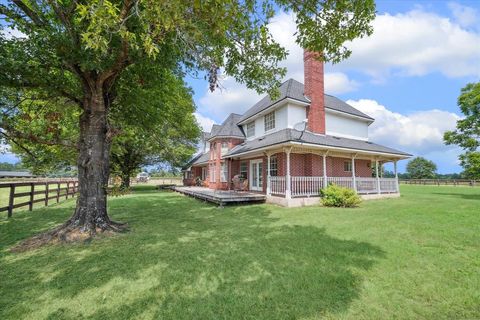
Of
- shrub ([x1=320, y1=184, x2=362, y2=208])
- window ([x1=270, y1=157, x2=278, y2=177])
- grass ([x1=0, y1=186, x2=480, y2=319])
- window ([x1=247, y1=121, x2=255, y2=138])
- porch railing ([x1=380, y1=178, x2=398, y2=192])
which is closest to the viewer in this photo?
grass ([x1=0, y1=186, x2=480, y2=319])

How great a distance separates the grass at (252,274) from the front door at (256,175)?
28.4ft

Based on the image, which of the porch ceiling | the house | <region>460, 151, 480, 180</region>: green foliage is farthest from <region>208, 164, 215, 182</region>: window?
<region>460, 151, 480, 180</region>: green foliage

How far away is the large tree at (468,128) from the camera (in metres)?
17.8

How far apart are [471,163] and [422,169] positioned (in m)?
55.6

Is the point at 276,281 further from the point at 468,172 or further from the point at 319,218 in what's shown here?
the point at 468,172

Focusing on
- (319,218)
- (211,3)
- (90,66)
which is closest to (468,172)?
(319,218)

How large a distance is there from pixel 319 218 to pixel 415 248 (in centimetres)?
358

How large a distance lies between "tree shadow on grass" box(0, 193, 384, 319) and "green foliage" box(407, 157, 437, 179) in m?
72.4

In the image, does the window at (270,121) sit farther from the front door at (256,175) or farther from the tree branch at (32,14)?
the tree branch at (32,14)

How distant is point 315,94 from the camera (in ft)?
47.5

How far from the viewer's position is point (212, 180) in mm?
20766

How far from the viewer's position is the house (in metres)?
12.4

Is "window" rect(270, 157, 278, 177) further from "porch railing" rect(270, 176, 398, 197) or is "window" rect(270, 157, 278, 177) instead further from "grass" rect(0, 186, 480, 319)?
"grass" rect(0, 186, 480, 319)

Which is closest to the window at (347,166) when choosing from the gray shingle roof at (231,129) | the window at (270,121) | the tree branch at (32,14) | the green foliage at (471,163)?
the window at (270,121)
